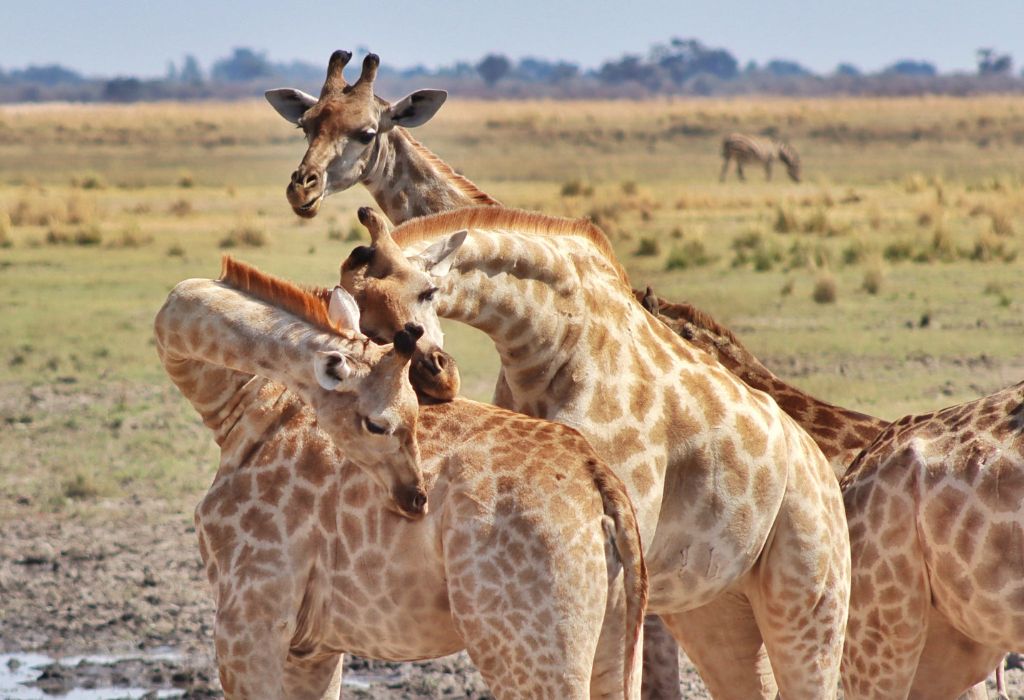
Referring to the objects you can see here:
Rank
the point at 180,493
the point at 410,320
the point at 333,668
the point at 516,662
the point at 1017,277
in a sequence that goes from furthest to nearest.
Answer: the point at 1017,277 < the point at 180,493 < the point at 333,668 < the point at 410,320 < the point at 516,662

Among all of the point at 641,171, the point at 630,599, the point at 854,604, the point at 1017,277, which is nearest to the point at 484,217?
the point at 630,599

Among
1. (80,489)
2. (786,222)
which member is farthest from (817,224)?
(80,489)

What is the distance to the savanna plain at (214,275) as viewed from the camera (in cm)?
806

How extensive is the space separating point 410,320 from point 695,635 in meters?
1.68

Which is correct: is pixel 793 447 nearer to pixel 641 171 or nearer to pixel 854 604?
pixel 854 604

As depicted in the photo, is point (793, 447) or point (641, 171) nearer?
point (793, 447)

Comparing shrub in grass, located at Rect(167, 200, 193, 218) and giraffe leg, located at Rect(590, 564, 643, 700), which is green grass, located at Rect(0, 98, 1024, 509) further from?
giraffe leg, located at Rect(590, 564, 643, 700)

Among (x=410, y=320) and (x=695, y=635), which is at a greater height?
(x=410, y=320)

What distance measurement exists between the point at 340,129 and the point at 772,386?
80.3 inches

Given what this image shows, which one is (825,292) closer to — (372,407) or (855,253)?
(855,253)

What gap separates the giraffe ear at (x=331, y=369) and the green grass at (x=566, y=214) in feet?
20.5

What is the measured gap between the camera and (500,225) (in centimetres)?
478

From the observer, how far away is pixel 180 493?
9969mm

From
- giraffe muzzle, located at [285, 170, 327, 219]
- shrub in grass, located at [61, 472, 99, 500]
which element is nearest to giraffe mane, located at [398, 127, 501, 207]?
giraffe muzzle, located at [285, 170, 327, 219]
